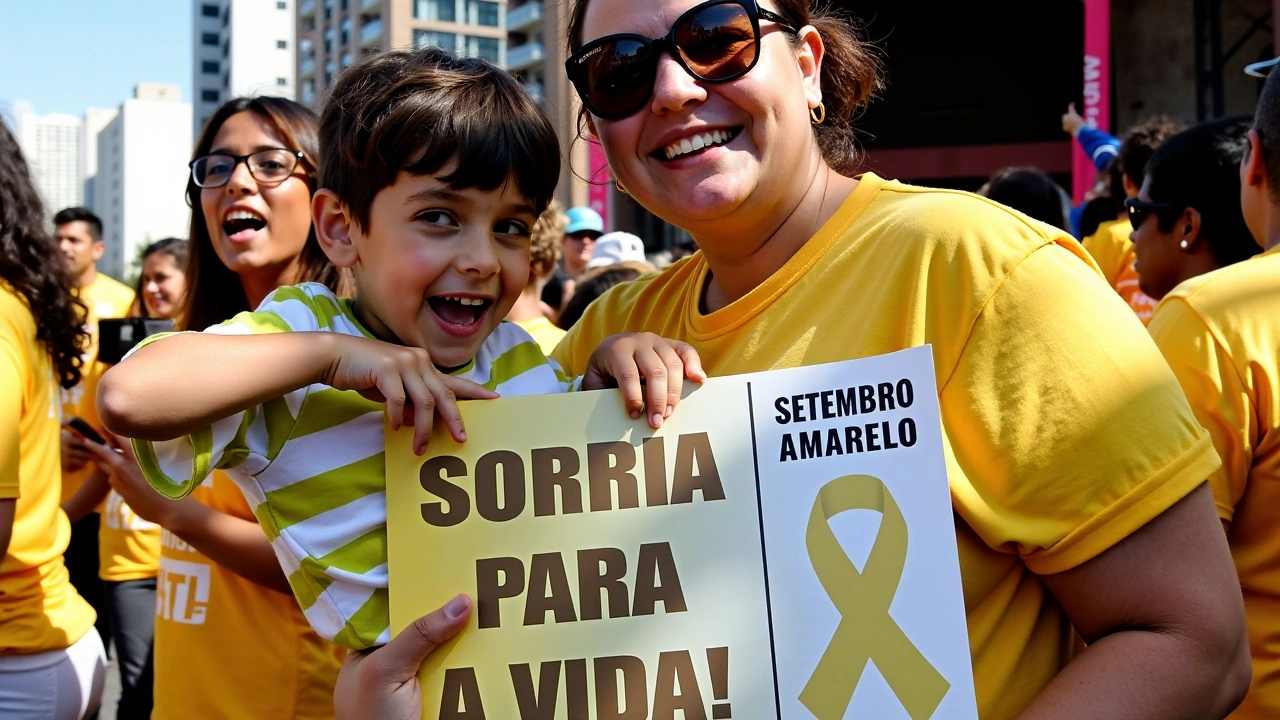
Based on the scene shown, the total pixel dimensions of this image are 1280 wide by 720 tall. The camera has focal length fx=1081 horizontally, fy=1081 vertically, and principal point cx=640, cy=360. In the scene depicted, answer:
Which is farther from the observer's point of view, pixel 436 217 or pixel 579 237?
pixel 579 237

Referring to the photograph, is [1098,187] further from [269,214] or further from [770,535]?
[770,535]

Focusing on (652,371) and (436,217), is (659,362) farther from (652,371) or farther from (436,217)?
(436,217)

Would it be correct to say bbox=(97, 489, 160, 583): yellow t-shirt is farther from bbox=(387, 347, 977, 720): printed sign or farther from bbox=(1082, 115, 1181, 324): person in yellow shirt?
bbox=(1082, 115, 1181, 324): person in yellow shirt

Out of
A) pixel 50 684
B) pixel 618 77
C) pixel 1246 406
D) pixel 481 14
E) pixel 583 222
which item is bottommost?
pixel 50 684

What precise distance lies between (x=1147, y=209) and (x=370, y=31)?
235ft

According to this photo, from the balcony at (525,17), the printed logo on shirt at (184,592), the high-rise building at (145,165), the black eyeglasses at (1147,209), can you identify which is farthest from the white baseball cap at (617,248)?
the high-rise building at (145,165)

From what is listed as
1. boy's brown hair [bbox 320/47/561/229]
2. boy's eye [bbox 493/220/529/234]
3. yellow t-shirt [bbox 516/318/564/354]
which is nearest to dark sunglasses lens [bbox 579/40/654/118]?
boy's brown hair [bbox 320/47/561/229]

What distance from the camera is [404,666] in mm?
1435

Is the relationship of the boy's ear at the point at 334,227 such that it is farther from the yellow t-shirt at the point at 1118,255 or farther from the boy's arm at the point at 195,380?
the yellow t-shirt at the point at 1118,255

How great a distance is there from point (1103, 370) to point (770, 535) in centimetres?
46

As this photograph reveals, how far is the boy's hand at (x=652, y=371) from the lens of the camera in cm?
149

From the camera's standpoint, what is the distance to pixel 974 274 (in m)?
1.39

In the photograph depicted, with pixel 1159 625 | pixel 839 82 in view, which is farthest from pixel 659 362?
pixel 839 82

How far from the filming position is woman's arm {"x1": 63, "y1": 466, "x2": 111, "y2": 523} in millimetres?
3641
